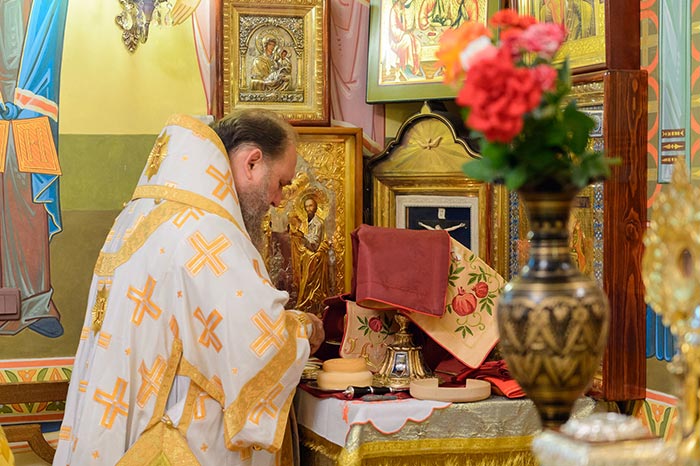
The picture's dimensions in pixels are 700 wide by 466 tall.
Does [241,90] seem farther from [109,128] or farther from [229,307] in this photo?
[229,307]

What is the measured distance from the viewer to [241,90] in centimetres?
480

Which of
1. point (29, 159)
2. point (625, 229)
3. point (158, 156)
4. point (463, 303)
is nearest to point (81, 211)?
point (29, 159)

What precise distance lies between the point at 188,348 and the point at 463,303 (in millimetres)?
1077

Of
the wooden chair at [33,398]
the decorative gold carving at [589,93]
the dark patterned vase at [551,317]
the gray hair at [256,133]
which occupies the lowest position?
the wooden chair at [33,398]

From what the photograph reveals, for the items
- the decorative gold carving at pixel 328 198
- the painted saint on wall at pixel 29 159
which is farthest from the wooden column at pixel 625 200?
the painted saint on wall at pixel 29 159

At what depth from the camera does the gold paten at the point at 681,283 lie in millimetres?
1784

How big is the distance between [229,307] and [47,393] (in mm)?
1229

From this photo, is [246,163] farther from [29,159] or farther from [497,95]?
[497,95]

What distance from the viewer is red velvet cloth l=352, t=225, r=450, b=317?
4.03 meters

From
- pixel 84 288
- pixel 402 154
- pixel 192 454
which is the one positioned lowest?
pixel 192 454

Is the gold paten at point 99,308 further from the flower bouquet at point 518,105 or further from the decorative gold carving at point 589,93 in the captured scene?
the flower bouquet at point 518,105

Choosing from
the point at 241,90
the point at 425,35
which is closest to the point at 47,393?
the point at 241,90

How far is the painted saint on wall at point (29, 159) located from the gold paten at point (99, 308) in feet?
3.34

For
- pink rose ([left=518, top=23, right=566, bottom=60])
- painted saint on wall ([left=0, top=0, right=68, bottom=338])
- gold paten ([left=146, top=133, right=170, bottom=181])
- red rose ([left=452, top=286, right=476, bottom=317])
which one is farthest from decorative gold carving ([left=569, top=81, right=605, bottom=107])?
painted saint on wall ([left=0, top=0, right=68, bottom=338])
